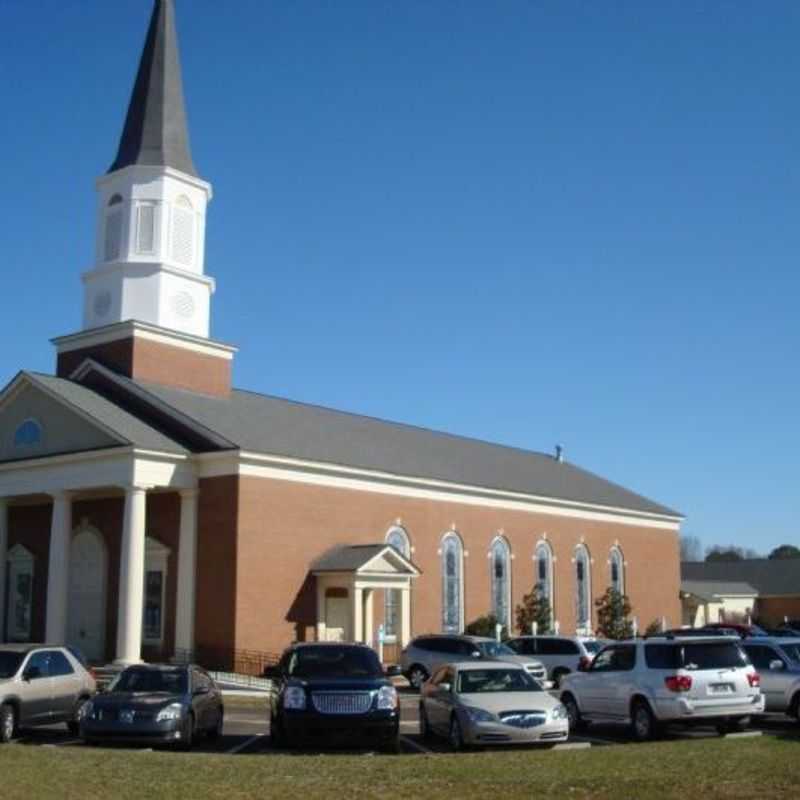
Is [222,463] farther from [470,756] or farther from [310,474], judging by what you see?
[470,756]

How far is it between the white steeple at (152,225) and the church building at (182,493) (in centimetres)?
7

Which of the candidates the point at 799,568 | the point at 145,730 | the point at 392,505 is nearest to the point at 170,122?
the point at 392,505

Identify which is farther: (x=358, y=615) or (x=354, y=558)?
(x=354, y=558)

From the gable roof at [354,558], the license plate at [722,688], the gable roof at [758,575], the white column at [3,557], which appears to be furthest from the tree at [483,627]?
the gable roof at [758,575]

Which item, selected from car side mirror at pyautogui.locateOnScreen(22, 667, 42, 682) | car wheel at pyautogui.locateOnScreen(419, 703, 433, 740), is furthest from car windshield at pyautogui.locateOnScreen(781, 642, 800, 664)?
car side mirror at pyautogui.locateOnScreen(22, 667, 42, 682)

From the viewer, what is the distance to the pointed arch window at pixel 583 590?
55.3 meters

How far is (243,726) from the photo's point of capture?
2378 centimetres

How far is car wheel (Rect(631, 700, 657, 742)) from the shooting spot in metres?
19.6

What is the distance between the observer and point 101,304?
42.6 meters

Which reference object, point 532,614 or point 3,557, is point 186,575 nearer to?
point 3,557

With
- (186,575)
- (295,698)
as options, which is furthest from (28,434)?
(295,698)

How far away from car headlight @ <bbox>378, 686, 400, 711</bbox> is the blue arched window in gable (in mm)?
25081

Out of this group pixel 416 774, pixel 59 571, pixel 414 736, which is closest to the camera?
pixel 416 774

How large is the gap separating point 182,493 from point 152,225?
34.4 feet
